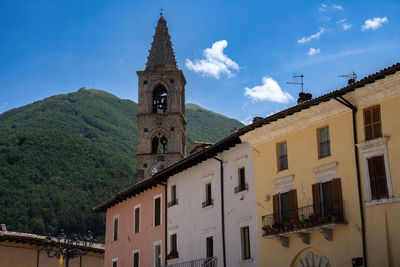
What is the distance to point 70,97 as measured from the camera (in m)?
165

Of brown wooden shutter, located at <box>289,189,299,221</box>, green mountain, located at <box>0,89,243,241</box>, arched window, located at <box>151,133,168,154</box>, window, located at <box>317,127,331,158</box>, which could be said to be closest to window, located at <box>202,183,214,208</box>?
brown wooden shutter, located at <box>289,189,299,221</box>

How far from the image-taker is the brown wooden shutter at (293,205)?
21987mm

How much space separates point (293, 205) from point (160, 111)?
4121 cm

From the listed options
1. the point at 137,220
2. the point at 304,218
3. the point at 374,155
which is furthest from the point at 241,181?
the point at 137,220

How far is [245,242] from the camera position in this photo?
2528 cm

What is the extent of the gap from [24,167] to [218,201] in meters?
77.4

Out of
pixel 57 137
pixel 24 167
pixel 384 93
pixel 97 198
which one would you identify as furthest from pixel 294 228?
pixel 57 137

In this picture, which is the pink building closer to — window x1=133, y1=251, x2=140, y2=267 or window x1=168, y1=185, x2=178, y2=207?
window x1=133, y1=251, x2=140, y2=267

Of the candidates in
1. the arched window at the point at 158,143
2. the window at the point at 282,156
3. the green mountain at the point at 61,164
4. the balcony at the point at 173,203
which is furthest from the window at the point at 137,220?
the green mountain at the point at 61,164

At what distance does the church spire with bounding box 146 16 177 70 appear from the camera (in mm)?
63375

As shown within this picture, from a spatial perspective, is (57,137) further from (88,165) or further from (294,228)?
(294,228)

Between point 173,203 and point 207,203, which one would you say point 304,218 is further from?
point 173,203

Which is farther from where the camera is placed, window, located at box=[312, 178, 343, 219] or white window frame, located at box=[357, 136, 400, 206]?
window, located at box=[312, 178, 343, 219]

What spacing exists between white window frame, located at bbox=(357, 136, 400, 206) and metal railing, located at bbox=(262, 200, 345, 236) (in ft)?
3.83
